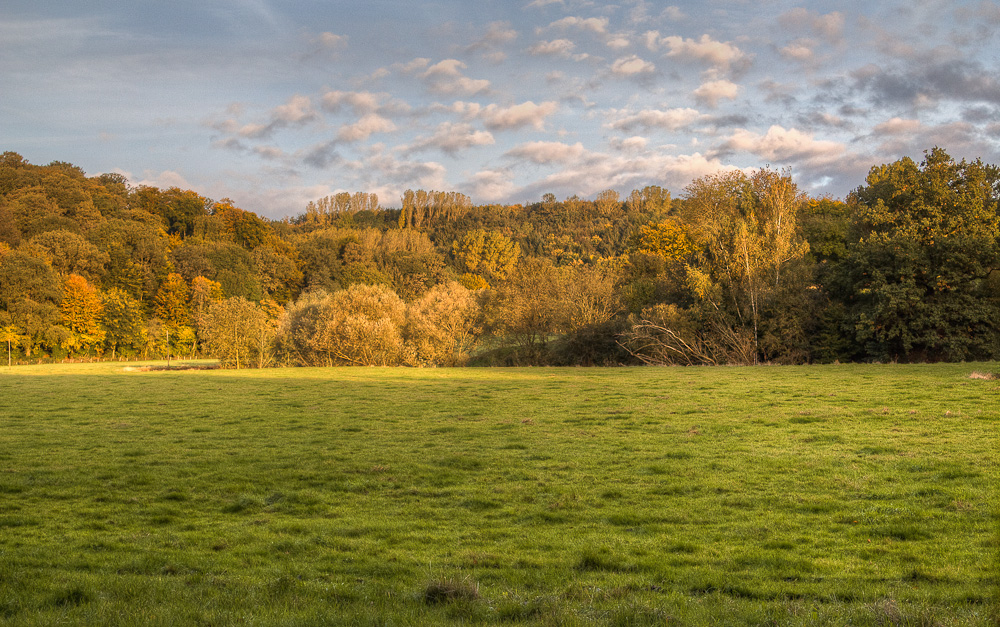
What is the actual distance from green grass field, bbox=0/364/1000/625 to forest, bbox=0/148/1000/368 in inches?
808

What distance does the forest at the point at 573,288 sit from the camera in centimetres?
3775

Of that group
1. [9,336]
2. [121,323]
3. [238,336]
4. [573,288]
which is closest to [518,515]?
[573,288]

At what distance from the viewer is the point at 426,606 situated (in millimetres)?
5867

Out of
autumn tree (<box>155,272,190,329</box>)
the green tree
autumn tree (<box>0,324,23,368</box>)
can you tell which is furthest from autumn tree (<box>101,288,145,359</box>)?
the green tree

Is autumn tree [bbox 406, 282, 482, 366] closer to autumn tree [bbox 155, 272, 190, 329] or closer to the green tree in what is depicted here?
the green tree

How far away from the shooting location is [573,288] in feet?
172

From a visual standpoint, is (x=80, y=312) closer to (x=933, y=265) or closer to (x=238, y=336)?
(x=238, y=336)

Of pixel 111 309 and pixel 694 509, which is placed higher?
pixel 111 309

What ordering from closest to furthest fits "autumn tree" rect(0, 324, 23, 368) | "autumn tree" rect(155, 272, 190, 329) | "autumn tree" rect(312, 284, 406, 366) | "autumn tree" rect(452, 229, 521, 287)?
"autumn tree" rect(312, 284, 406, 366) → "autumn tree" rect(0, 324, 23, 368) → "autumn tree" rect(155, 272, 190, 329) → "autumn tree" rect(452, 229, 521, 287)

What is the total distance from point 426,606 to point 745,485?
7.11 metres

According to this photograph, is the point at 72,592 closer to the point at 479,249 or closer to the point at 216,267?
the point at 216,267

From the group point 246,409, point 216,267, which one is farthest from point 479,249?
point 246,409

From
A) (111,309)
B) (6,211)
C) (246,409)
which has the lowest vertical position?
(246,409)

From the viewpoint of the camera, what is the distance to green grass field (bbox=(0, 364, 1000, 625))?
5.93 meters
